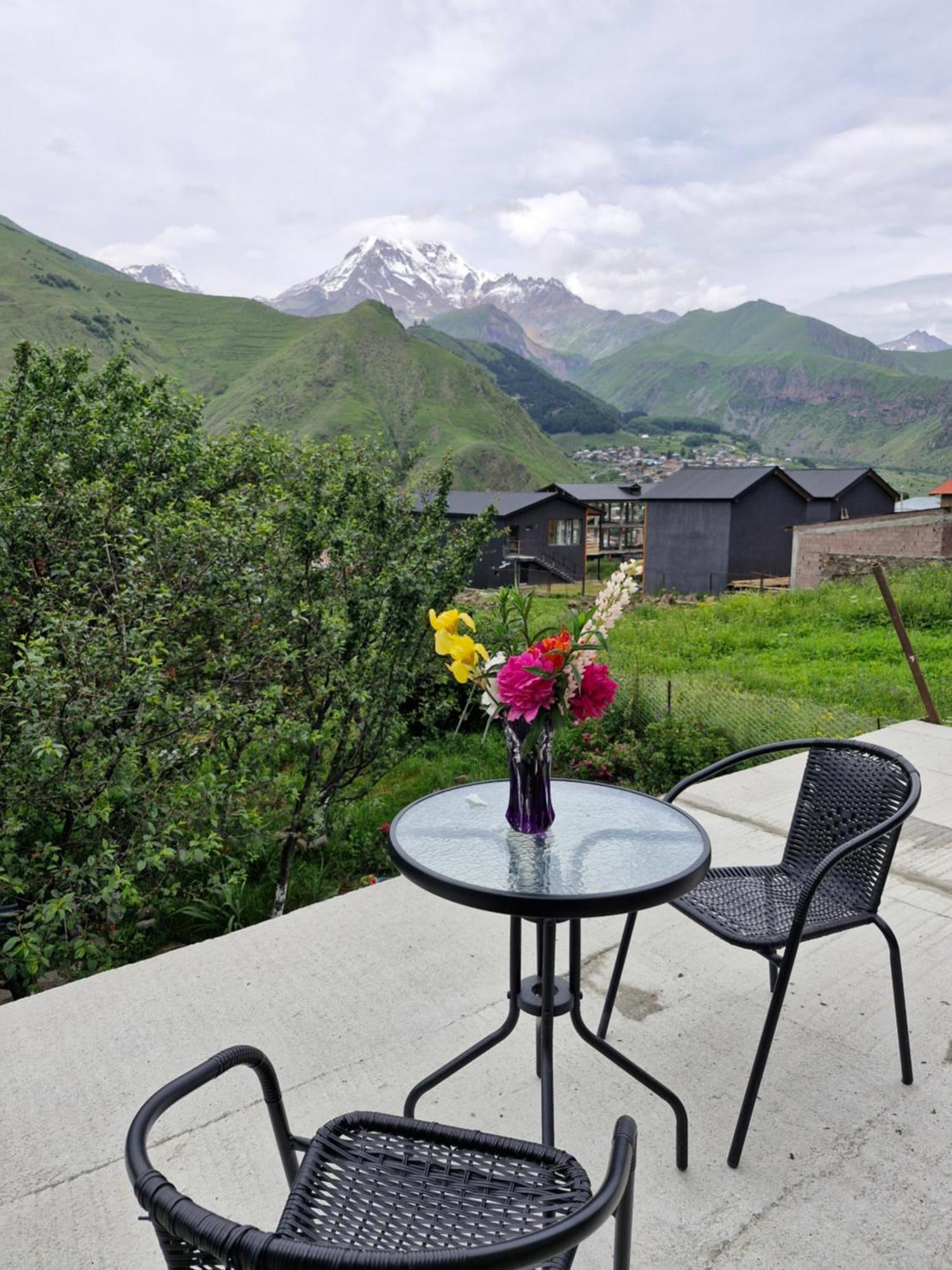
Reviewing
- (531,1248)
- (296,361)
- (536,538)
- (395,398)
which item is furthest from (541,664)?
(296,361)

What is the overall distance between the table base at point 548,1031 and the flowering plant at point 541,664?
516mm

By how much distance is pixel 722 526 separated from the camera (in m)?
32.5

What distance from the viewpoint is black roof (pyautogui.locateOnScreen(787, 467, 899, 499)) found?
1347 inches

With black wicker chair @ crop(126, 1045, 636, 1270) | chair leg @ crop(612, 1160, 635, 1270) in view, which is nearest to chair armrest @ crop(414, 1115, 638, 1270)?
black wicker chair @ crop(126, 1045, 636, 1270)

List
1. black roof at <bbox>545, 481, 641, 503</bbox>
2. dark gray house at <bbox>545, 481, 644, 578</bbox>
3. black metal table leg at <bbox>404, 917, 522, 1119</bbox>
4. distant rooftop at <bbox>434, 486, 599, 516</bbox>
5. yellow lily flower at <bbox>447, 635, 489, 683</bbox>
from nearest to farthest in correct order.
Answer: yellow lily flower at <bbox>447, 635, 489, 683</bbox> < black metal table leg at <bbox>404, 917, 522, 1119</bbox> < distant rooftop at <bbox>434, 486, 599, 516</bbox> < black roof at <bbox>545, 481, 641, 503</bbox> < dark gray house at <bbox>545, 481, 644, 578</bbox>

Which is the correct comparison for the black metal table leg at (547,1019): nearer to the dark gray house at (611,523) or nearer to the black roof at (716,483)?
the black roof at (716,483)

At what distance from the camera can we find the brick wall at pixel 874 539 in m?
24.4

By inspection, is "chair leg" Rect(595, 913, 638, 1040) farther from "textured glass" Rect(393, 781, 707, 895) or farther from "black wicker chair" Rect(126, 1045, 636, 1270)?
"black wicker chair" Rect(126, 1045, 636, 1270)

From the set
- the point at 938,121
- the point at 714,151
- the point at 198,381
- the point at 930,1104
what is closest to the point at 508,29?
the point at 714,151

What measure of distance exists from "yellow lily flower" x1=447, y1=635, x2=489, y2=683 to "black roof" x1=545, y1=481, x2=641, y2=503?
47.2 metres

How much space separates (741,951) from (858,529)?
26.0m

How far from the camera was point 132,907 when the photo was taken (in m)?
3.45

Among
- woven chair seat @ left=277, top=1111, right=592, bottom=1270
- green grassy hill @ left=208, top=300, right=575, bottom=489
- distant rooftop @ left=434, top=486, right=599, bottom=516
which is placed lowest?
woven chair seat @ left=277, top=1111, right=592, bottom=1270

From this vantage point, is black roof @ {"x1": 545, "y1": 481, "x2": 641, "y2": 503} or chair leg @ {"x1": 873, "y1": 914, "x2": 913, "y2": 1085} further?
black roof @ {"x1": 545, "y1": 481, "x2": 641, "y2": 503}
